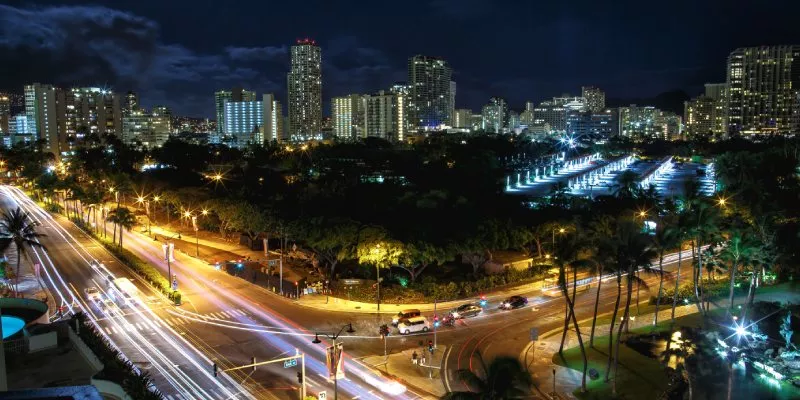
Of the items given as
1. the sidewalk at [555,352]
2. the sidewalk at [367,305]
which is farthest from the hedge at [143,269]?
the sidewalk at [555,352]

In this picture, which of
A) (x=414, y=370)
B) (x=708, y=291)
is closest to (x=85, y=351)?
(x=414, y=370)

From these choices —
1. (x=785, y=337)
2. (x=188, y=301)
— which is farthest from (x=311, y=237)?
(x=785, y=337)

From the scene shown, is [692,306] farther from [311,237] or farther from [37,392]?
[37,392]

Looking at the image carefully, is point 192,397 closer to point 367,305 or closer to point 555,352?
point 367,305

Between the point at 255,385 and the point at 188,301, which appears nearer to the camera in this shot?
the point at 255,385

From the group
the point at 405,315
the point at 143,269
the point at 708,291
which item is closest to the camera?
the point at 405,315

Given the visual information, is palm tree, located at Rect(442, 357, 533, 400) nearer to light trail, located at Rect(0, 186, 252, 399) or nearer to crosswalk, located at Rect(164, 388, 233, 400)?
light trail, located at Rect(0, 186, 252, 399)
